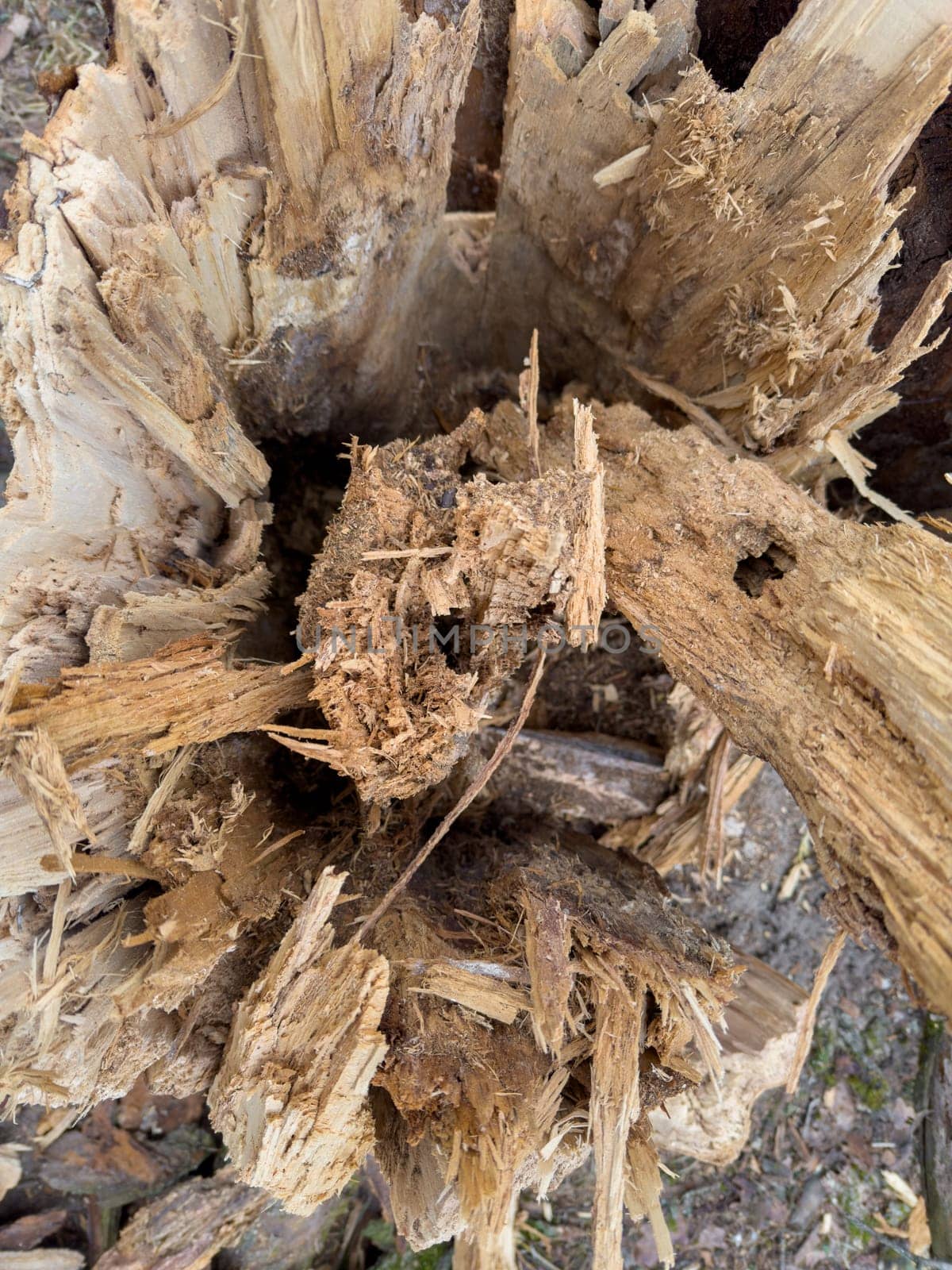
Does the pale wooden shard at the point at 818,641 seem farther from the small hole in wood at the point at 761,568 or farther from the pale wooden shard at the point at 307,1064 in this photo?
the pale wooden shard at the point at 307,1064

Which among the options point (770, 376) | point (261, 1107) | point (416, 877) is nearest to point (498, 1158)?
point (261, 1107)

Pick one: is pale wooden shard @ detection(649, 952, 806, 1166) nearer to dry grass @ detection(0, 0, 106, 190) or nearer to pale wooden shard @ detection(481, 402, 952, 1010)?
pale wooden shard @ detection(481, 402, 952, 1010)

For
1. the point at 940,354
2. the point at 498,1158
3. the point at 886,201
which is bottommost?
the point at 498,1158

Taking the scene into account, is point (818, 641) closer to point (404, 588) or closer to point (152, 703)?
point (404, 588)

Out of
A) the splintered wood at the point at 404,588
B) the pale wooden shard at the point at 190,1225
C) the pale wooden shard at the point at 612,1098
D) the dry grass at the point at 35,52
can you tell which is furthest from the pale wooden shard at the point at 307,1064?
the dry grass at the point at 35,52

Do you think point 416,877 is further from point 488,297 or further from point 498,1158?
point 488,297

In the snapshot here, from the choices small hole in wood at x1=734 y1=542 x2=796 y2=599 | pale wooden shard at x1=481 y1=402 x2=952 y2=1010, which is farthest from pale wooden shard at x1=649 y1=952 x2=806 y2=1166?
small hole in wood at x1=734 y1=542 x2=796 y2=599

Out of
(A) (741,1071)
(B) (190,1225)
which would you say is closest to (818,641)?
(A) (741,1071)
